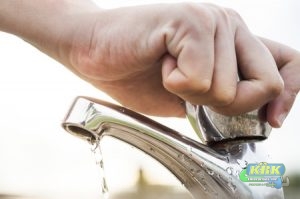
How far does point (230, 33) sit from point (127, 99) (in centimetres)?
33

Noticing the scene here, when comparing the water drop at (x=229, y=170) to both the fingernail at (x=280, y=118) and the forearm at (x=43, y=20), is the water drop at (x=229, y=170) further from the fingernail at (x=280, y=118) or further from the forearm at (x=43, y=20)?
the forearm at (x=43, y=20)

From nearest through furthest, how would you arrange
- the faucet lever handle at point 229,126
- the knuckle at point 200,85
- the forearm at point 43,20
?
the knuckle at point 200,85, the faucet lever handle at point 229,126, the forearm at point 43,20

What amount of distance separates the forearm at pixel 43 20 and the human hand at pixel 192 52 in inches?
2.5

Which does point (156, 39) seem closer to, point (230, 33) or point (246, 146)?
point (230, 33)

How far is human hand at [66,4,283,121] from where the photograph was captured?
0.73 metres

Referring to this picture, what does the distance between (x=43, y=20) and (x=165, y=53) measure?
314 millimetres

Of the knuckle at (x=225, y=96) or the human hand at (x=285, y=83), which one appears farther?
the human hand at (x=285, y=83)

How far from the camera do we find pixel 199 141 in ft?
2.86

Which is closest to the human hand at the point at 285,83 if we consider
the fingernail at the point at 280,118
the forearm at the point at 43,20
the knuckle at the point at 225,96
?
the fingernail at the point at 280,118

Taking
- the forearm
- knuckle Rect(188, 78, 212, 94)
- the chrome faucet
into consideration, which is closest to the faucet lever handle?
the chrome faucet

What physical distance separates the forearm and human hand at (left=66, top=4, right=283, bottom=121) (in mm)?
63

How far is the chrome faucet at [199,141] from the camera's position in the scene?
794 mm

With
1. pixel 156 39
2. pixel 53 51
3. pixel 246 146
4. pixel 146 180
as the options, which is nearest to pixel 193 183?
pixel 246 146

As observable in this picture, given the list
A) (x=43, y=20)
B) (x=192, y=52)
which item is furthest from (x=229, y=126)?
(x=43, y=20)
